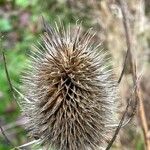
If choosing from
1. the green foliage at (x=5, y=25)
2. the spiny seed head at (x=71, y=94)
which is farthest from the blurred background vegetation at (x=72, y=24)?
the spiny seed head at (x=71, y=94)

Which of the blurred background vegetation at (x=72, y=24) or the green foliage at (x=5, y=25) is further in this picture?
the green foliage at (x=5, y=25)

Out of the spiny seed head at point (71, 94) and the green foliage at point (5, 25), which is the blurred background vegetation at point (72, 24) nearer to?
the green foliage at point (5, 25)

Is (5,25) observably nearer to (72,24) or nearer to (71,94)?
(72,24)

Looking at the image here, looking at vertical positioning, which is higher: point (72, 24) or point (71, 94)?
point (72, 24)

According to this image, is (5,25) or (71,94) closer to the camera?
(71,94)

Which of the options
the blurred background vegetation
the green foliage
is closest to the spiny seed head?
the blurred background vegetation

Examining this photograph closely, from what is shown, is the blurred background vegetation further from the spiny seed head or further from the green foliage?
the spiny seed head

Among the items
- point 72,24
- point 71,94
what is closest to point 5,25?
point 72,24
